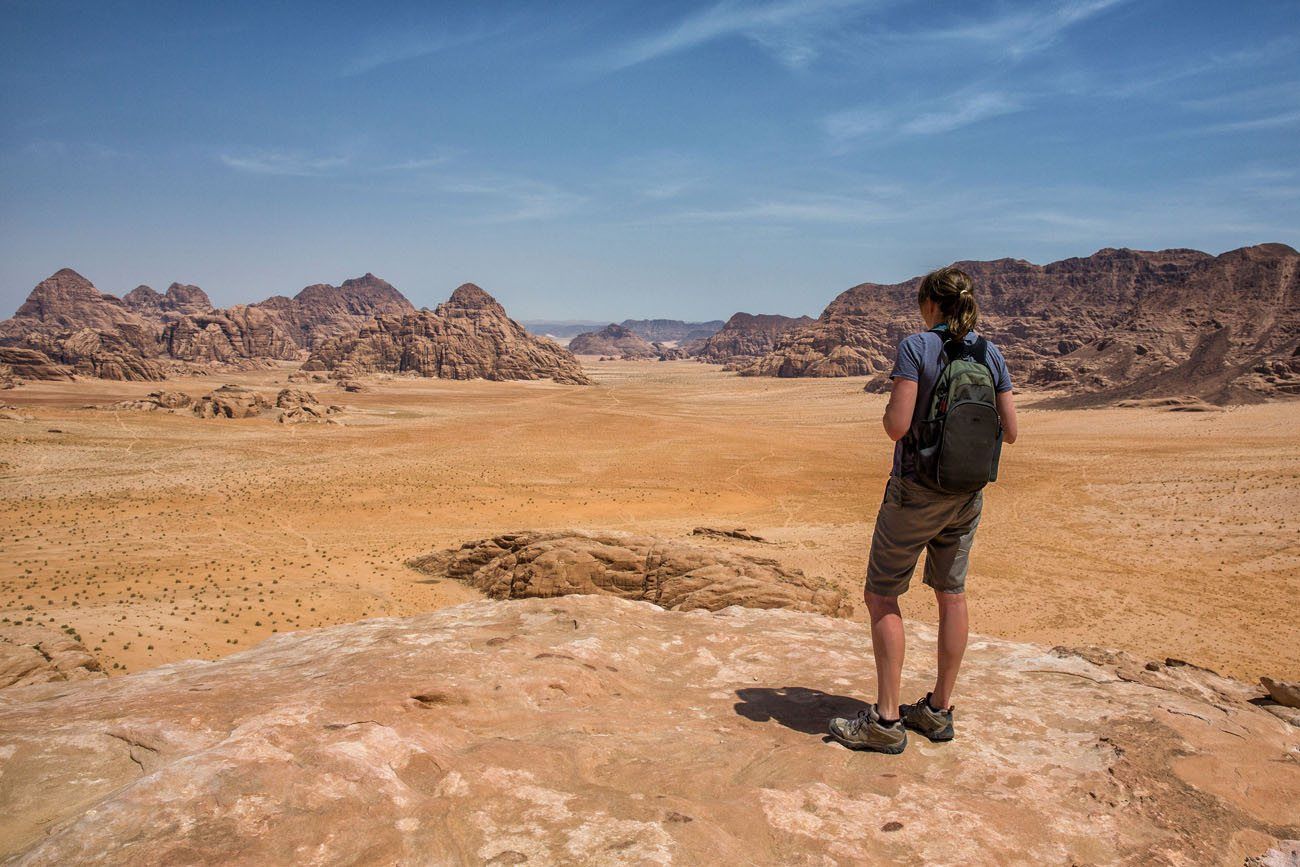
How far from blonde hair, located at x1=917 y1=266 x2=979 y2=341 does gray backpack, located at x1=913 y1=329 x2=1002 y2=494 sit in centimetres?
21

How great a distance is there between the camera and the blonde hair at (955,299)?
3.77 meters

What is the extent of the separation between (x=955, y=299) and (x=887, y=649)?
2.08 meters

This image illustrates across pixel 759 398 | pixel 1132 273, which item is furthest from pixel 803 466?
pixel 1132 273

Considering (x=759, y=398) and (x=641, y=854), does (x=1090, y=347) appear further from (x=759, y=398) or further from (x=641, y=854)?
(x=641, y=854)

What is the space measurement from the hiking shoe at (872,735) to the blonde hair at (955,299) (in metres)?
2.23

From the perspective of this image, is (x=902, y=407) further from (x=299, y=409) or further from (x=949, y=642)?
(x=299, y=409)

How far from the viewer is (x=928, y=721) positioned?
3.96 meters

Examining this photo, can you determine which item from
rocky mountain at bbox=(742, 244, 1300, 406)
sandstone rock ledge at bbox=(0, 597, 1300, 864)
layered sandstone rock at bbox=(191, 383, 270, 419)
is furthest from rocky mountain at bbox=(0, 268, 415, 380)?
sandstone rock ledge at bbox=(0, 597, 1300, 864)

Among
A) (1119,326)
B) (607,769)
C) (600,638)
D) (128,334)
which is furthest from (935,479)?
(128,334)

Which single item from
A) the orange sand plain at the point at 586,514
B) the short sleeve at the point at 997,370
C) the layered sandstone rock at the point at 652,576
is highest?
the short sleeve at the point at 997,370

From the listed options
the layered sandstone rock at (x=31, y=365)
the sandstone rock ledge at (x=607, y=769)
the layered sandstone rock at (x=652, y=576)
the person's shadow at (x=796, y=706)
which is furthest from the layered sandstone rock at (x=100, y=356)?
the person's shadow at (x=796, y=706)

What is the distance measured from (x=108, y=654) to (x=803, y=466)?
2833cm

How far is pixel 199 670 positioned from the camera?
553cm

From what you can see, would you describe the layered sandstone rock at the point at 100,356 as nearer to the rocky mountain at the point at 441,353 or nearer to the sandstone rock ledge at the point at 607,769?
the rocky mountain at the point at 441,353
